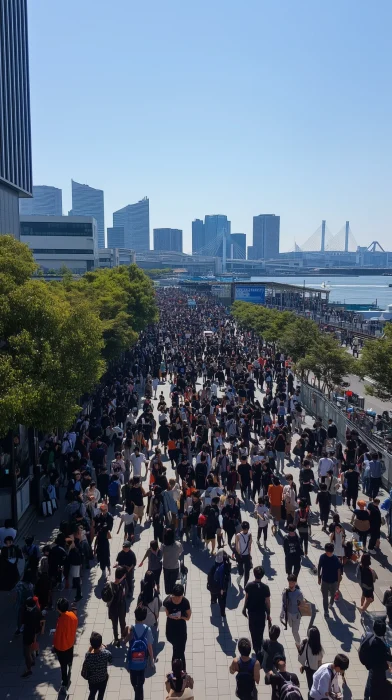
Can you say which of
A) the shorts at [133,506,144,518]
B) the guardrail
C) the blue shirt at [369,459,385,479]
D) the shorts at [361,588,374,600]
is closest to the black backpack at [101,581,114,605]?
the shorts at [361,588,374,600]

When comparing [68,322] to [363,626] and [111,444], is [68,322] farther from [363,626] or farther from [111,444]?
[363,626]

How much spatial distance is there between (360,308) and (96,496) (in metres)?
76.5

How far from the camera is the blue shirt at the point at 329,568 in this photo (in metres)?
8.40

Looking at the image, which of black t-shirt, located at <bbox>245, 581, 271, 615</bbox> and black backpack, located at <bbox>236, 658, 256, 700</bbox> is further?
black t-shirt, located at <bbox>245, 581, 271, 615</bbox>

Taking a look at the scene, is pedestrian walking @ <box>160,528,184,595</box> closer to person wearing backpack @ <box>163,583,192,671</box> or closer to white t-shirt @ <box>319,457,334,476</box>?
person wearing backpack @ <box>163,583,192,671</box>

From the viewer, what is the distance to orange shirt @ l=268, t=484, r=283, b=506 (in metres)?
11.3

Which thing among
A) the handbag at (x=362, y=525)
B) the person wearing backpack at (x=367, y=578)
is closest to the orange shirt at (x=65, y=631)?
the person wearing backpack at (x=367, y=578)

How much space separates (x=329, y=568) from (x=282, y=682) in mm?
3044

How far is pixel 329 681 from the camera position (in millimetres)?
5680

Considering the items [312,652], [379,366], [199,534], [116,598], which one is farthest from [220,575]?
[379,366]

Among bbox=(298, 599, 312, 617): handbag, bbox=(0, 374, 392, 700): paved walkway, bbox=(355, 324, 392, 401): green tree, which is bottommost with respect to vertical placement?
bbox=(0, 374, 392, 700): paved walkway

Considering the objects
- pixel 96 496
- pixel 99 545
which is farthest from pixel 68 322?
pixel 99 545

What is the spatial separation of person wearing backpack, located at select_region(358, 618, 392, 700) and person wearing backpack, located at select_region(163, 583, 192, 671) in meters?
1.89

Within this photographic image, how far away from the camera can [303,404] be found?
78.0ft
